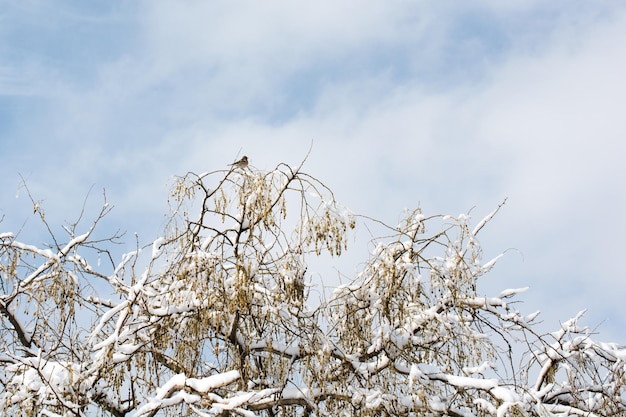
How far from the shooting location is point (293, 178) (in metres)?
5.14

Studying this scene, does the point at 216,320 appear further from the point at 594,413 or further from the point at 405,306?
the point at 594,413

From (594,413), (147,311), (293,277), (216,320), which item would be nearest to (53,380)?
(147,311)

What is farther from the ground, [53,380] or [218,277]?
[218,277]

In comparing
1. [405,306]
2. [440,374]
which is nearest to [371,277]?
[405,306]

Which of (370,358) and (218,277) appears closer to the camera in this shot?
(218,277)

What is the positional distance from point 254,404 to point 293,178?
4.84 feet

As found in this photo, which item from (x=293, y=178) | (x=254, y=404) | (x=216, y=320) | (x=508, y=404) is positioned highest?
(x=293, y=178)

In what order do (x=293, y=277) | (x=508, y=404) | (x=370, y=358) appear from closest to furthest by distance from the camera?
(x=508, y=404), (x=293, y=277), (x=370, y=358)

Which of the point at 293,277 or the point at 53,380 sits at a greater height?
the point at 293,277

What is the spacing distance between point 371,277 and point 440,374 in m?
0.77

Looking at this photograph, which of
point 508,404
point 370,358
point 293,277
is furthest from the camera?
point 370,358

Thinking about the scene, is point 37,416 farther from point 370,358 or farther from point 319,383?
point 370,358

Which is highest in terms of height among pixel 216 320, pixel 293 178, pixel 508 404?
pixel 293 178

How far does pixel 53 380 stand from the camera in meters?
4.73
